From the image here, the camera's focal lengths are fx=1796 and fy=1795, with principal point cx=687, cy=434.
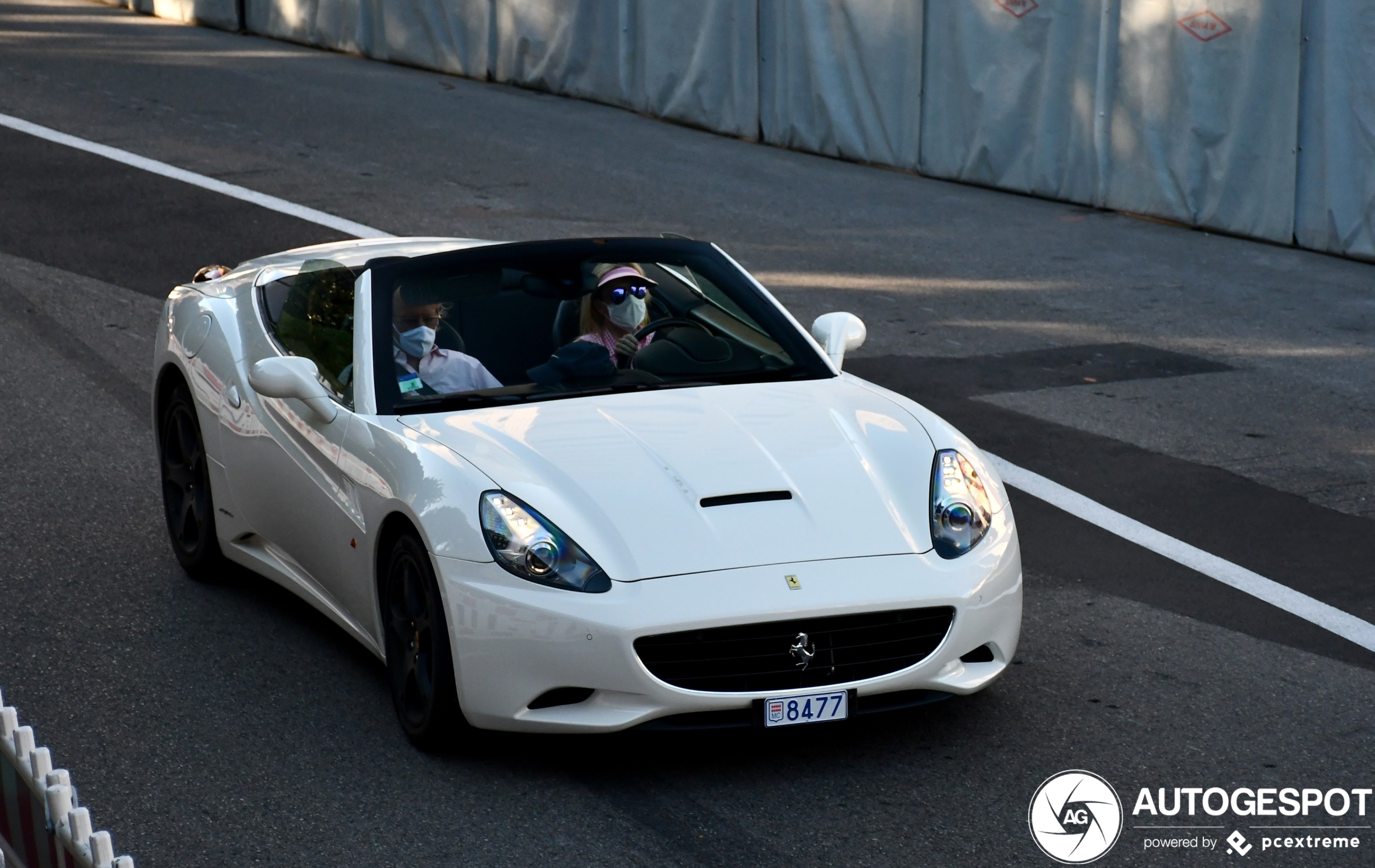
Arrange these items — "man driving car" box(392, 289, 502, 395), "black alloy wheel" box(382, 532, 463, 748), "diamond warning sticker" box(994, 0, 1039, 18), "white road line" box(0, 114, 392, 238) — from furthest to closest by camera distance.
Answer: "diamond warning sticker" box(994, 0, 1039, 18) < "white road line" box(0, 114, 392, 238) < "man driving car" box(392, 289, 502, 395) < "black alloy wheel" box(382, 532, 463, 748)

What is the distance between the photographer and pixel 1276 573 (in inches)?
273

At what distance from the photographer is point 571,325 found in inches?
251

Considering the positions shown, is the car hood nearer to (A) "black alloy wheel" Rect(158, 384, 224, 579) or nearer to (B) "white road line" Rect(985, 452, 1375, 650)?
(A) "black alloy wheel" Rect(158, 384, 224, 579)

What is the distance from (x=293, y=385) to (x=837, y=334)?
198 cm

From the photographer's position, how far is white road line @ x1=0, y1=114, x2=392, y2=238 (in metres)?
14.0

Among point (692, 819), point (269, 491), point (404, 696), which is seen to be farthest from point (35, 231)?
point (692, 819)

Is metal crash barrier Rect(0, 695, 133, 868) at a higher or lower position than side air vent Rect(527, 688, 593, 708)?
higher

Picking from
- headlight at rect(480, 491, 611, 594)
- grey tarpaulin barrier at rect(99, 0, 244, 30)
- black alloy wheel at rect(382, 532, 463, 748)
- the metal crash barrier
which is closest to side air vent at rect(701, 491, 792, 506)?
headlight at rect(480, 491, 611, 594)

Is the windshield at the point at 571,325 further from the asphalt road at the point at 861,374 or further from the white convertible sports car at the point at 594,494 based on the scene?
the asphalt road at the point at 861,374

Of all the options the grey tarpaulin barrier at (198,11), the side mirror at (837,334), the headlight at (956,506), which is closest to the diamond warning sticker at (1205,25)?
the side mirror at (837,334)

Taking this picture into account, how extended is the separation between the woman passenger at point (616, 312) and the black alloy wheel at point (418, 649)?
129 cm

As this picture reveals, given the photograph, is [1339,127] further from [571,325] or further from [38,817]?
[38,817]

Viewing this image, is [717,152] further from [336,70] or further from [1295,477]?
[1295,477]

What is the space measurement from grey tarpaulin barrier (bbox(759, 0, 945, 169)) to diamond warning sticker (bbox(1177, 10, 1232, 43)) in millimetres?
2791
